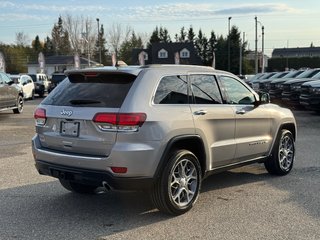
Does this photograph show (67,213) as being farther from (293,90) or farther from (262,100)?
(293,90)

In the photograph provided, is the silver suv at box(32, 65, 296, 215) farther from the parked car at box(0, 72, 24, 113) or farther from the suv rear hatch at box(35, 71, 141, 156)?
the parked car at box(0, 72, 24, 113)

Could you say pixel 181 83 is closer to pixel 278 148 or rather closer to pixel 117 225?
pixel 117 225

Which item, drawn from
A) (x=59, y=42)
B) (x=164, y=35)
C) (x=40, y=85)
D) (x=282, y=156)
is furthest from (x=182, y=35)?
(x=282, y=156)

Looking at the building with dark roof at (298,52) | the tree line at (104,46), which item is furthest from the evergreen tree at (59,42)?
the building with dark roof at (298,52)

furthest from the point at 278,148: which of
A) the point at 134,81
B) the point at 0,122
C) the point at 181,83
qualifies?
the point at 0,122

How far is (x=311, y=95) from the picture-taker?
16844mm

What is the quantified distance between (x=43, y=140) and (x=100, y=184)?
1.07 meters

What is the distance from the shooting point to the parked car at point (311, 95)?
16562 mm

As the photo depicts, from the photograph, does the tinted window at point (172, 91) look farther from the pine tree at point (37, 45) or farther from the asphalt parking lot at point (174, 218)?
the pine tree at point (37, 45)

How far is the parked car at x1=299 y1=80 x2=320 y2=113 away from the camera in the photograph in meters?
16.6

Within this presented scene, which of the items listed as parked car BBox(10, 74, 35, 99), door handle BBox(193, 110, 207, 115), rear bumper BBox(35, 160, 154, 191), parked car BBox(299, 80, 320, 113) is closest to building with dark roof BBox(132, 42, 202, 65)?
parked car BBox(10, 74, 35, 99)

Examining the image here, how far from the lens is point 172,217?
5.49 metres

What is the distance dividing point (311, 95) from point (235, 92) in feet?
36.2

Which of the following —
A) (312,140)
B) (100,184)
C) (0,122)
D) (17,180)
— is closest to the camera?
(100,184)
